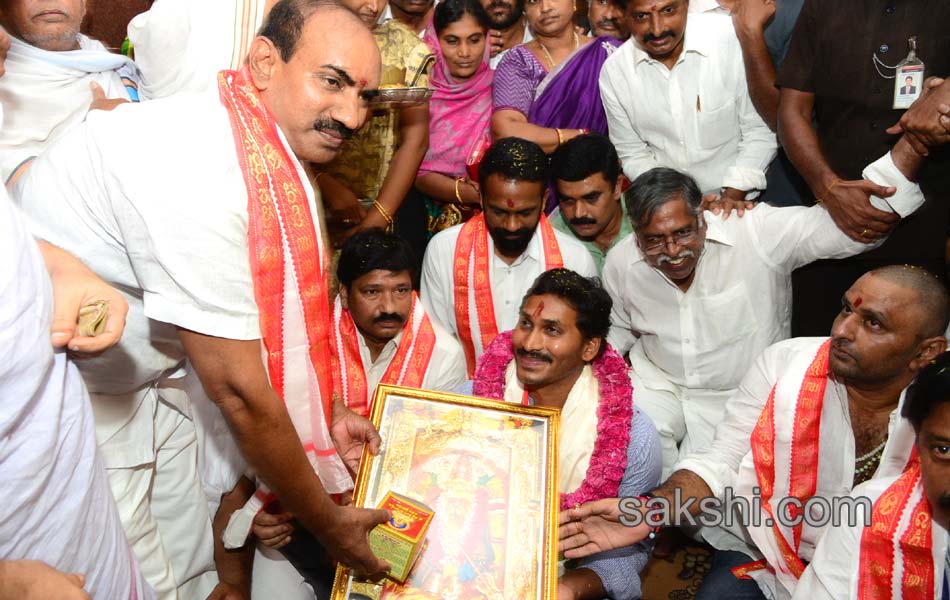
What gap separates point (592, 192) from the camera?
3.91 meters

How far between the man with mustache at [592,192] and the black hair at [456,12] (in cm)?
83

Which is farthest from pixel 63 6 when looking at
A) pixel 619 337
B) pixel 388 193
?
pixel 619 337

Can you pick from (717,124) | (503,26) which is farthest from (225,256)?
(503,26)

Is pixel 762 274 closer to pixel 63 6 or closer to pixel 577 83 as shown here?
pixel 577 83

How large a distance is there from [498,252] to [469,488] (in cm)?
182

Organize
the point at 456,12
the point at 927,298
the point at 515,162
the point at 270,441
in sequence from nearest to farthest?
1. the point at 270,441
2. the point at 927,298
3. the point at 515,162
4. the point at 456,12

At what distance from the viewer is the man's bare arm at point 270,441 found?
1.80 m

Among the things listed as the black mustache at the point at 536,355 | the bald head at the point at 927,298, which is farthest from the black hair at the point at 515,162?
the bald head at the point at 927,298

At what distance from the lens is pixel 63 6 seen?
9.20ft

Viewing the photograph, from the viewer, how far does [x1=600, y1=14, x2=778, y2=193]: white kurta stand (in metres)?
3.88

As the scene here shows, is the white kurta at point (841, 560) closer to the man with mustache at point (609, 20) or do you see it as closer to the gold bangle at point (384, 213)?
the gold bangle at point (384, 213)

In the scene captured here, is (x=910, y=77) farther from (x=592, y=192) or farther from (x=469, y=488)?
(x=469, y=488)

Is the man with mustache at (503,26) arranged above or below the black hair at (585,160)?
above

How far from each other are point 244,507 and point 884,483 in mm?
2051
